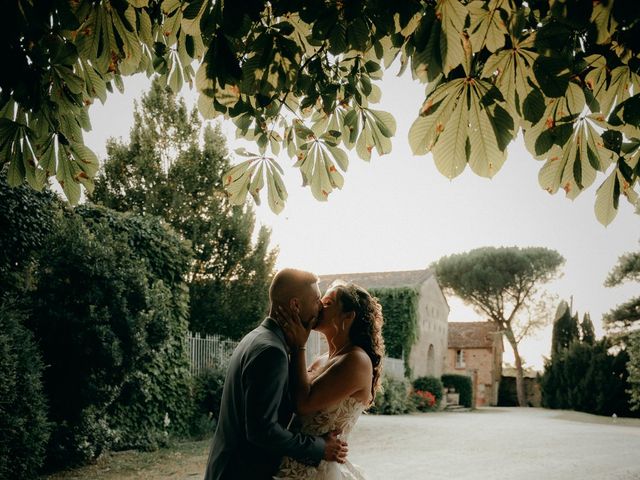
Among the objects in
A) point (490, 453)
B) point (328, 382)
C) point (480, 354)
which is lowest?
point (490, 453)

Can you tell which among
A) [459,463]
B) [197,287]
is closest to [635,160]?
[459,463]

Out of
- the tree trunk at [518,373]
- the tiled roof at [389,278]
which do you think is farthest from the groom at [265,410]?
the tree trunk at [518,373]

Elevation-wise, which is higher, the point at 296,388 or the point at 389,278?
the point at 389,278

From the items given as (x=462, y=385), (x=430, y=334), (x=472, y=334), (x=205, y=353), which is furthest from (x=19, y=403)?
(x=472, y=334)

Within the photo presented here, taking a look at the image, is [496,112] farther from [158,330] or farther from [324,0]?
[158,330]

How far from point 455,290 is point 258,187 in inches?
1767

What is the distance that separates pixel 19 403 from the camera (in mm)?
6316

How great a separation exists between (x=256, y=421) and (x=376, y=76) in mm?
2025

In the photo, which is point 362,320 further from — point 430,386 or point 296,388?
point 430,386

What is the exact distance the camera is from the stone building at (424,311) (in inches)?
1142

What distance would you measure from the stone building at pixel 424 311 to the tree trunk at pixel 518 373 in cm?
750

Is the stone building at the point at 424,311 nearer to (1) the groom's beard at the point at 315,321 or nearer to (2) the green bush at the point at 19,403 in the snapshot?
(2) the green bush at the point at 19,403

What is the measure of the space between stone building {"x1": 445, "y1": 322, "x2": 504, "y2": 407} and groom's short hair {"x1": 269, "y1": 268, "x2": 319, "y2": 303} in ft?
123

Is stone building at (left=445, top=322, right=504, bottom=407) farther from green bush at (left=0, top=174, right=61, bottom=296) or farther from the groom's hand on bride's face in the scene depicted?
the groom's hand on bride's face
